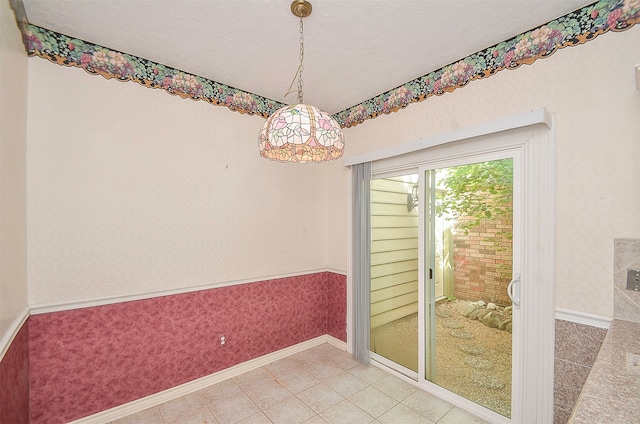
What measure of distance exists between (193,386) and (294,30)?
9.98ft

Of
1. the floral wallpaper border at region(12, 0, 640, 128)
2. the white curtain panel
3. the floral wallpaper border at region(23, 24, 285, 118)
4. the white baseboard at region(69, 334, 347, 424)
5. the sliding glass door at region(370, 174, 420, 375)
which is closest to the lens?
the floral wallpaper border at region(12, 0, 640, 128)

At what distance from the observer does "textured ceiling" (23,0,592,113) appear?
172 cm

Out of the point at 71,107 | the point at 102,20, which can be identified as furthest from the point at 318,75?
the point at 71,107

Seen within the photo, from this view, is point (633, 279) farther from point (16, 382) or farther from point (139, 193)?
point (16, 382)

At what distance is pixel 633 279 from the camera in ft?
5.11

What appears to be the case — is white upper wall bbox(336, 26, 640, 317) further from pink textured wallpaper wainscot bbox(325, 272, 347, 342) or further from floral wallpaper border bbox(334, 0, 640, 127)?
pink textured wallpaper wainscot bbox(325, 272, 347, 342)

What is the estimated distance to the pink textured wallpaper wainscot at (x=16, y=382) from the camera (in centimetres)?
136

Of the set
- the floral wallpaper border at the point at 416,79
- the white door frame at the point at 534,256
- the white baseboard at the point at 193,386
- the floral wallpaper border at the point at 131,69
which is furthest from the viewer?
the white baseboard at the point at 193,386

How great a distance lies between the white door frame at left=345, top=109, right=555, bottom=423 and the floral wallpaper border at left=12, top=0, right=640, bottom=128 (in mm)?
497

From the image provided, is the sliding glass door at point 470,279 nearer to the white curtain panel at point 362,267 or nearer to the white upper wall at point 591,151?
the white upper wall at point 591,151

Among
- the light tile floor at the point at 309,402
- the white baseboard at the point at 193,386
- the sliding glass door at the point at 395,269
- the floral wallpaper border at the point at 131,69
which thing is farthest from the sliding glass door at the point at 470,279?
the floral wallpaper border at the point at 131,69

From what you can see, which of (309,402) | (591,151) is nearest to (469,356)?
(309,402)

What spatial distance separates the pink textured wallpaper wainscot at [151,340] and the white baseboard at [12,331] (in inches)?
7.2

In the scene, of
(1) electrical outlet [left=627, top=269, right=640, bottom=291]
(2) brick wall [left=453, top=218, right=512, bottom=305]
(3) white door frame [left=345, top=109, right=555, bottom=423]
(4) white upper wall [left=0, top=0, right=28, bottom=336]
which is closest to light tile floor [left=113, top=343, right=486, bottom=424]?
(3) white door frame [left=345, top=109, right=555, bottom=423]
